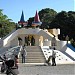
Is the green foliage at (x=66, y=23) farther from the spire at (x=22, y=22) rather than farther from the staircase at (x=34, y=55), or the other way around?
the staircase at (x=34, y=55)

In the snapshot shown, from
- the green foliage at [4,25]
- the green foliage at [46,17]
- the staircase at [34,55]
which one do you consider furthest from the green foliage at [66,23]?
the staircase at [34,55]

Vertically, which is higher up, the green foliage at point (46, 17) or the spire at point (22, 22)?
the green foliage at point (46, 17)

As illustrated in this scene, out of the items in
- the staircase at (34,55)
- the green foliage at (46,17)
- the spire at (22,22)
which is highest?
the green foliage at (46,17)

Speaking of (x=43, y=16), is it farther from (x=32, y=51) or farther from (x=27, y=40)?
(x=32, y=51)

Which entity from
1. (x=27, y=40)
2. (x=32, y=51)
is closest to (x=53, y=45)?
(x=32, y=51)

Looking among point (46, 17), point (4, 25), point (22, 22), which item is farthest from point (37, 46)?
point (46, 17)

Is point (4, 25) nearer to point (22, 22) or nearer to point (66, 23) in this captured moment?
point (66, 23)

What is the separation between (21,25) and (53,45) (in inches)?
328

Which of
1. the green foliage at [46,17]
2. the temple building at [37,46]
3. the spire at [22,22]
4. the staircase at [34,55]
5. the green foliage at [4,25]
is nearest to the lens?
the staircase at [34,55]

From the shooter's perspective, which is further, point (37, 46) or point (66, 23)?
point (66, 23)

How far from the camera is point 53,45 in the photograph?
34.2 meters

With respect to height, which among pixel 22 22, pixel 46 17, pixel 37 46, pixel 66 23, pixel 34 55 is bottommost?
pixel 34 55

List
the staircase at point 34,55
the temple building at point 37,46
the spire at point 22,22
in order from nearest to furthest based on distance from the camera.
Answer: the staircase at point 34,55
the temple building at point 37,46
the spire at point 22,22

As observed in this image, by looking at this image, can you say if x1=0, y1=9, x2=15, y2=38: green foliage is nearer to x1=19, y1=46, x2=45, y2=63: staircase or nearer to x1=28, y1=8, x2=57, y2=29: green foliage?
x1=28, y1=8, x2=57, y2=29: green foliage
